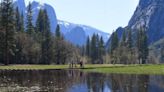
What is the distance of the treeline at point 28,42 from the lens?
96.2m

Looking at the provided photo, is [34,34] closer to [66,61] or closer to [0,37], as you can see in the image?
[66,61]

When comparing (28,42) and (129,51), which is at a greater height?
(28,42)

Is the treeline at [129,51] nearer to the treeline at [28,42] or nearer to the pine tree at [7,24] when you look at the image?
the treeline at [28,42]

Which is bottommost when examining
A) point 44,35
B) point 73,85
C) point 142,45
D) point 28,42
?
point 73,85

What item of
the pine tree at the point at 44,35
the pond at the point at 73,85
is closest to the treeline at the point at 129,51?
the pine tree at the point at 44,35

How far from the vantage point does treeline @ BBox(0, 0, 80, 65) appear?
96.2m

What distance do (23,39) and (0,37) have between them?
90.4ft

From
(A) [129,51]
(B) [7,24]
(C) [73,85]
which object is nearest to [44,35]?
(B) [7,24]

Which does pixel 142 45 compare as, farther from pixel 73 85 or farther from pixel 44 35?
pixel 73 85

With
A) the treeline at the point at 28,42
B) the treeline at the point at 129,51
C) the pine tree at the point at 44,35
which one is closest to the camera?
the treeline at the point at 28,42

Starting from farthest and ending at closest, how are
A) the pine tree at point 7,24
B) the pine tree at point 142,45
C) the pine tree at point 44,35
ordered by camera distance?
the pine tree at point 142,45
the pine tree at point 44,35
the pine tree at point 7,24

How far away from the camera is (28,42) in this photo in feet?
423

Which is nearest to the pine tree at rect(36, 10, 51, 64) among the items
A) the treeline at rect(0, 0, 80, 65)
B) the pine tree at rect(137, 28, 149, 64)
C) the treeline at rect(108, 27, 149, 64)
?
the treeline at rect(0, 0, 80, 65)

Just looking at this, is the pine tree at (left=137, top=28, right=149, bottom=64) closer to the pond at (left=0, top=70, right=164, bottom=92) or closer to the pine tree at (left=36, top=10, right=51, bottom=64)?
the pine tree at (left=36, top=10, right=51, bottom=64)
